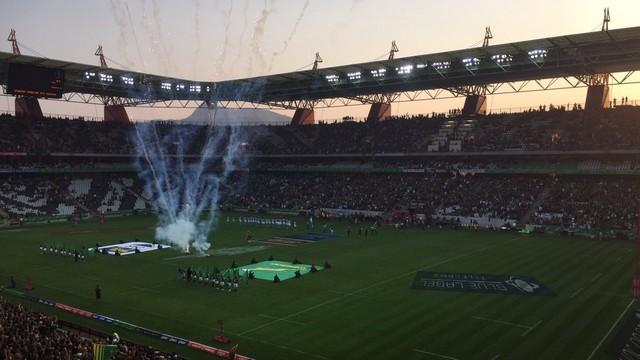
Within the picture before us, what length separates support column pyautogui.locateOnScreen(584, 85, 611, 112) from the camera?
68.5 meters

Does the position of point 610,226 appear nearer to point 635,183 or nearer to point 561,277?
point 635,183

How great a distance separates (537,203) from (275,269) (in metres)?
37.8

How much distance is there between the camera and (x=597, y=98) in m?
68.8

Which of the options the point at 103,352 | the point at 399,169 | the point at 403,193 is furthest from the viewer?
the point at 399,169

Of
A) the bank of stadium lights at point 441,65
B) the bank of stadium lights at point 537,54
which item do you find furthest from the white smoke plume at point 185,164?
the bank of stadium lights at point 537,54

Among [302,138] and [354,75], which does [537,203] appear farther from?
[302,138]

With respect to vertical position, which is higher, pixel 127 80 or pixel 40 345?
pixel 127 80

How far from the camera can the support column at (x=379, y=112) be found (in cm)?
9106

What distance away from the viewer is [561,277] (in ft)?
109

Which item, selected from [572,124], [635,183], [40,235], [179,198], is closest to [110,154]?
[179,198]

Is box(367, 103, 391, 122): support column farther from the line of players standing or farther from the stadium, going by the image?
the line of players standing

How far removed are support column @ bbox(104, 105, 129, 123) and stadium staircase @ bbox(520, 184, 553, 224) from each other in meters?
70.5

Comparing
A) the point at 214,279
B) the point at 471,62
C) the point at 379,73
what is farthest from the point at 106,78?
the point at 214,279

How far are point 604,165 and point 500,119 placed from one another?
724 inches
